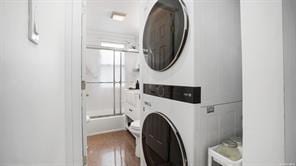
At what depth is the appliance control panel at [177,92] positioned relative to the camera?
0.94m

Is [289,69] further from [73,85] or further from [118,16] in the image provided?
[118,16]

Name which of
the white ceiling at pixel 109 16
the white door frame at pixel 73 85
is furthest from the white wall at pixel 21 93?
the white ceiling at pixel 109 16

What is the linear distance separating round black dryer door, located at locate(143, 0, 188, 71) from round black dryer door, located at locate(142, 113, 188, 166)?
0.45 m

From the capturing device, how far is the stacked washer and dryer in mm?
955

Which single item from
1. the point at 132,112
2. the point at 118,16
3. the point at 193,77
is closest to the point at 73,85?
the point at 193,77

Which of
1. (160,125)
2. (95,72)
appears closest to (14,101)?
(160,125)

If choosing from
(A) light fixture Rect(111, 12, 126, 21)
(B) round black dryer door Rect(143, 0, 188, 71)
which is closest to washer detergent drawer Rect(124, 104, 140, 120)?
(B) round black dryer door Rect(143, 0, 188, 71)

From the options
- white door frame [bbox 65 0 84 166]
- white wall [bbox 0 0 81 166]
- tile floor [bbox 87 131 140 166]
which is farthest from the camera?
tile floor [bbox 87 131 140 166]

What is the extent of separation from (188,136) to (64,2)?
1.40 meters

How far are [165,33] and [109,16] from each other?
6.82 feet

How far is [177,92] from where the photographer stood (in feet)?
3.49

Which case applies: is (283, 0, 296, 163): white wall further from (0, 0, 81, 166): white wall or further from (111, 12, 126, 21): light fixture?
(111, 12, 126, 21): light fixture

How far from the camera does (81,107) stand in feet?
4.41

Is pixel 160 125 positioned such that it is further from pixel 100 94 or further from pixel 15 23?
pixel 100 94
